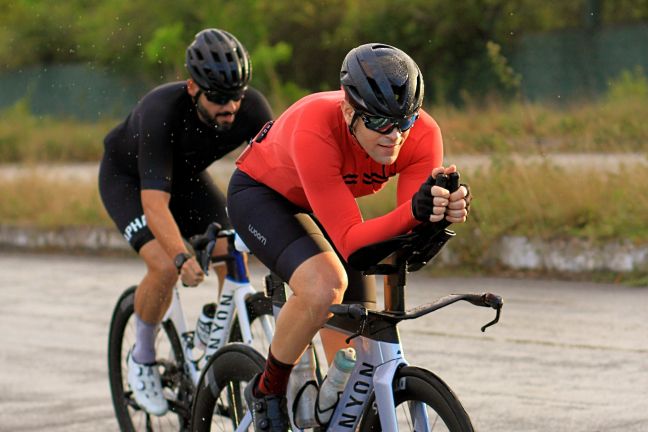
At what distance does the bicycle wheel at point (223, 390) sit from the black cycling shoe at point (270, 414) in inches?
11.9

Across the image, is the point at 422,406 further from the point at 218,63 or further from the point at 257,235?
the point at 218,63

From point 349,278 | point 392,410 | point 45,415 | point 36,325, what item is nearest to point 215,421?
point 349,278

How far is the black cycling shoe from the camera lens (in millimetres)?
5117

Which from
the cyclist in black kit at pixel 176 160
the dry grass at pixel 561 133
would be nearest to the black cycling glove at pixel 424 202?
the cyclist in black kit at pixel 176 160

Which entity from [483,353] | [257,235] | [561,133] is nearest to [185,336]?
[257,235]

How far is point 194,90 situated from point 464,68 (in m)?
29.1

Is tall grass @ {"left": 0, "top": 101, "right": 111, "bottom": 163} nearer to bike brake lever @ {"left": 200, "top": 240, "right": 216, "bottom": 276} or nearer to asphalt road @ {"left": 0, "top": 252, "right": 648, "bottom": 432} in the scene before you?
asphalt road @ {"left": 0, "top": 252, "right": 648, "bottom": 432}

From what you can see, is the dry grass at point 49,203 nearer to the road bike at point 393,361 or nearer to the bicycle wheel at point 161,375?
the bicycle wheel at point 161,375

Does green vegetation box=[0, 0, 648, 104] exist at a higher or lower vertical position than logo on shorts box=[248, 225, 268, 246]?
higher

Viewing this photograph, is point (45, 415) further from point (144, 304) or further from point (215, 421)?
point (215, 421)

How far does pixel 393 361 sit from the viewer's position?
4527mm

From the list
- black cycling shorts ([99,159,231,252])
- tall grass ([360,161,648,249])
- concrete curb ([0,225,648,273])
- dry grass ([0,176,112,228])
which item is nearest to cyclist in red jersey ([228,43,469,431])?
black cycling shorts ([99,159,231,252])

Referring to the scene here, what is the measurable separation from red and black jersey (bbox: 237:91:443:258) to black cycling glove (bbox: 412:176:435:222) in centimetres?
12

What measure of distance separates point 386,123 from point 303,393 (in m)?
1.13
